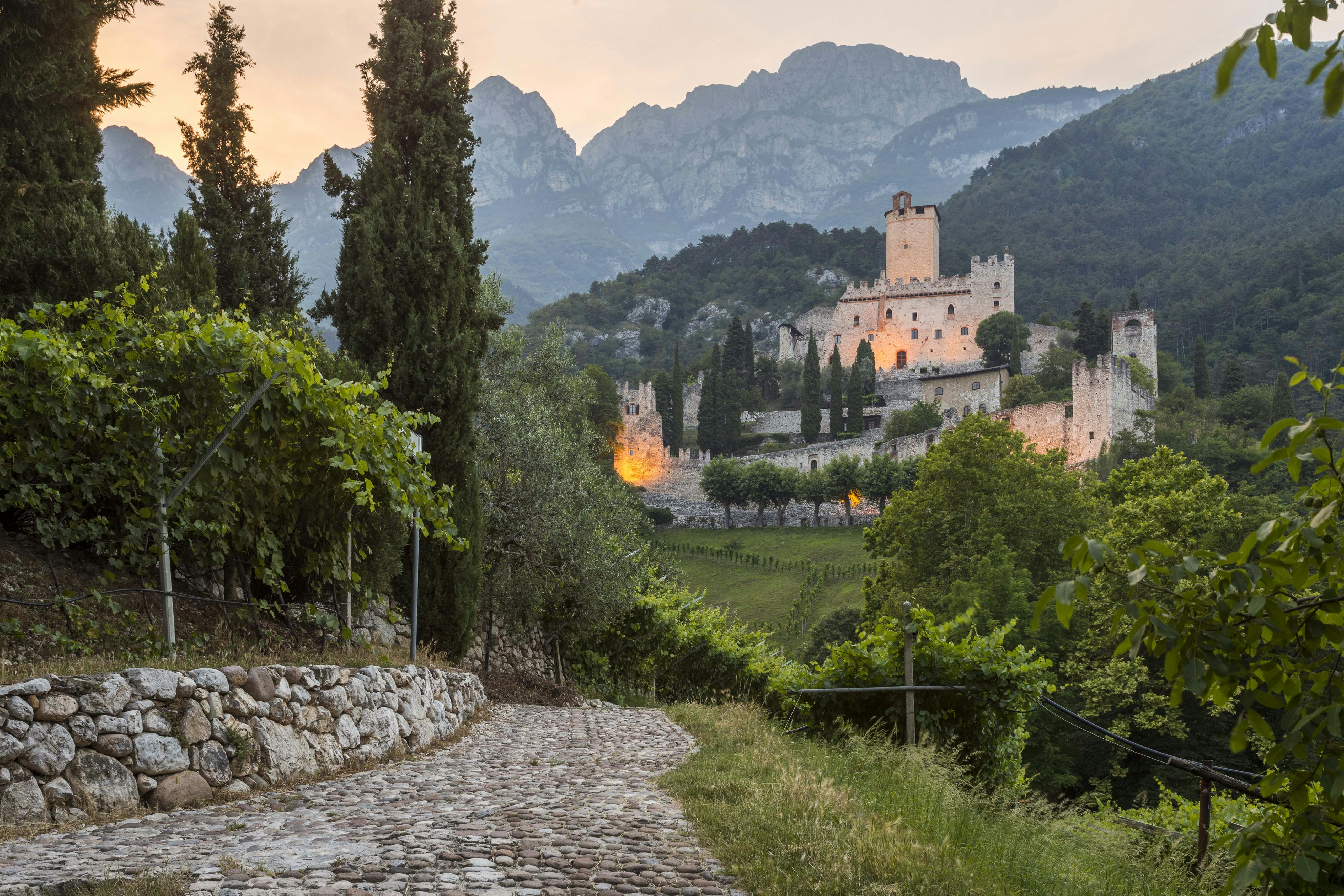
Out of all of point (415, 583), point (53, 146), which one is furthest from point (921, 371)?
point (53, 146)

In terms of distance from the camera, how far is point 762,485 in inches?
2402

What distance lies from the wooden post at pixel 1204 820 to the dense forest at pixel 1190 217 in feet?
265

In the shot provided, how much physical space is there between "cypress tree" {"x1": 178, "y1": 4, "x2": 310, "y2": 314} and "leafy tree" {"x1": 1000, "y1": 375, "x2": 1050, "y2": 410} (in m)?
58.0

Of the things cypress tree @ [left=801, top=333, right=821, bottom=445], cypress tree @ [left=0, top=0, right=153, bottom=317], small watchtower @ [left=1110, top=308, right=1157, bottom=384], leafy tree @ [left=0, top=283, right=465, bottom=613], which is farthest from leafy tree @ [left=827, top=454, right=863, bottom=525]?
leafy tree @ [left=0, top=283, right=465, bottom=613]

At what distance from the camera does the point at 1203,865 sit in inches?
194

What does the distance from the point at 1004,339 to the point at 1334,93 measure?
276 ft

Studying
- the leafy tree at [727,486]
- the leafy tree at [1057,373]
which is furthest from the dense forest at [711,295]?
the leafy tree at [727,486]

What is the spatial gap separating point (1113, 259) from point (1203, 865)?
124 m

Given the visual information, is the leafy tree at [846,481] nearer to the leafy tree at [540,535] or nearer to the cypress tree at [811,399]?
the cypress tree at [811,399]

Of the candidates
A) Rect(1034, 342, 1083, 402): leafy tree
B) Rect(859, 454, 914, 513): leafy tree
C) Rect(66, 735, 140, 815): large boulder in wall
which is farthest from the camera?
Rect(1034, 342, 1083, 402): leafy tree

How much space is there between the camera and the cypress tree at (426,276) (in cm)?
1179

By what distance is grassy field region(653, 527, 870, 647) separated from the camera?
38.3m

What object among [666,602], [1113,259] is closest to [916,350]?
[1113,259]

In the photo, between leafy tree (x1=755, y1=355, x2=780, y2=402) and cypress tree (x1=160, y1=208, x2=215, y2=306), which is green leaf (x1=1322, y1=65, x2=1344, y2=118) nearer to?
cypress tree (x1=160, y1=208, x2=215, y2=306)
